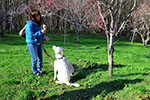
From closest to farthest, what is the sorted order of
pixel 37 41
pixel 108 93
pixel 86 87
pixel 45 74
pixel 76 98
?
1. pixel 76 98
2. pixel 108 93
3. pixel 86 87
4. pixel 37 41
5. pixel 45 74

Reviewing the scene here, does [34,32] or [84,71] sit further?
[84,71]

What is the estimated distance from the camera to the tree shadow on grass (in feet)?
14.7

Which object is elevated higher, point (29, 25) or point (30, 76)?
point (29, 25)

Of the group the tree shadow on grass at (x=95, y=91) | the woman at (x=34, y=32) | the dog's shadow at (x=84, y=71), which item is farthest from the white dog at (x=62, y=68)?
the woman at (x=34, y=32)

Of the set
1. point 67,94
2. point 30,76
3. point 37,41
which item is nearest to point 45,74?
point 30,76

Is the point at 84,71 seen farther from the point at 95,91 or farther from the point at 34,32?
the point at 34,32

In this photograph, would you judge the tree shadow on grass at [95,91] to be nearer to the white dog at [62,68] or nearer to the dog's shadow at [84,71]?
the white dog at [62,68]

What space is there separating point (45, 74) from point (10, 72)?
4.76 ft

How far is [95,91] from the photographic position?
485 centimetres

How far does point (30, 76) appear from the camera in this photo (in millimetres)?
5773

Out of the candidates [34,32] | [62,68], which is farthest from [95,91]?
[34,32]

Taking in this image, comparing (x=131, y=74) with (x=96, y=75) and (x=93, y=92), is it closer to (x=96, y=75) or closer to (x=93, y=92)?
(x=96, y=75)

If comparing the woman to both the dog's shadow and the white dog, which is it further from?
the dog's shadow

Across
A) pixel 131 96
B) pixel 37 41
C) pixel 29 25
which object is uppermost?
pixel 29 25
